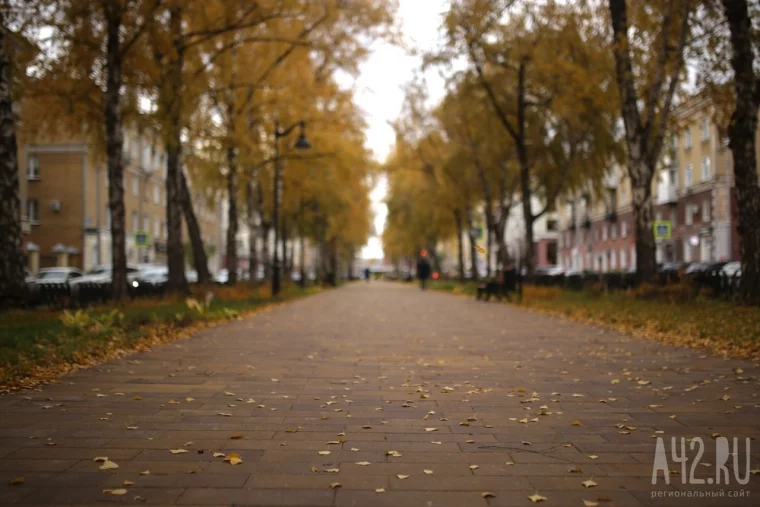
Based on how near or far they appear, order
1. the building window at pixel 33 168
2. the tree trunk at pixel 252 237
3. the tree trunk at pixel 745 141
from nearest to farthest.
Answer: the tree trunk at pixel 745 141
the tree trunk at pixel 252 237
the building window at pixel 33 168

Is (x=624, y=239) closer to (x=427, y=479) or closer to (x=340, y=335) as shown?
(x=340, y=335)

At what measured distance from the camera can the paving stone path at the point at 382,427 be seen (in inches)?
162

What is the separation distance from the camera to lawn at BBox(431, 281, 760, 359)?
409 inches

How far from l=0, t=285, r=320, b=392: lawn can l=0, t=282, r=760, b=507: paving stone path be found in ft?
1.62

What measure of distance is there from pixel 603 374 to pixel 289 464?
4.88 m

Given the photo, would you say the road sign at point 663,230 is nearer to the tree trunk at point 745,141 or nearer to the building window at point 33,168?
the tree trunk at point 745,141

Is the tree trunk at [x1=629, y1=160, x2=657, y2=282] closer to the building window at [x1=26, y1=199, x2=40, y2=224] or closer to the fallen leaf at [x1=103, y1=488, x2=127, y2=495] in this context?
the fallen leaf at [x1=103, y1=488, x2=127, y2=495]

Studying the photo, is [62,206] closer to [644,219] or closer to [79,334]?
[644,219]

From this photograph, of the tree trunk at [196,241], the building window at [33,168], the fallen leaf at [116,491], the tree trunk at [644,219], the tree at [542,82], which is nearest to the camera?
the fallen leaf at [116,491]

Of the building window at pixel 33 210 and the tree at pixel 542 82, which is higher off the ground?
the tree at pixel 542 82

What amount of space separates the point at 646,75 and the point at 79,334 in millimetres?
16875

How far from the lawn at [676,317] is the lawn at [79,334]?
8.01 metres

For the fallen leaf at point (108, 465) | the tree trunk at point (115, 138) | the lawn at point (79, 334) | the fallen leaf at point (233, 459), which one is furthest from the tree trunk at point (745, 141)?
the fallen leaf at point (108, 465)

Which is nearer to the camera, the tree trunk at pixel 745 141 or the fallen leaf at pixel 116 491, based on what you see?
the fallen leaf at pixel 116 491
